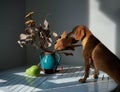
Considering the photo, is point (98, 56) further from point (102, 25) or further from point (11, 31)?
point (11, 31)

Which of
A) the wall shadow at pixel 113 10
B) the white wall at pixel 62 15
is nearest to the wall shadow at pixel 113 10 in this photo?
the wall shadow at pixel 113 10

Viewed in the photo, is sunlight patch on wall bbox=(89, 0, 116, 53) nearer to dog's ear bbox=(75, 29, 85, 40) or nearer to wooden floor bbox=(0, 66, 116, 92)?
wooden floor bbox=(0, 66, 116, 92)

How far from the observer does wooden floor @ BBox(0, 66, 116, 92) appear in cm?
127

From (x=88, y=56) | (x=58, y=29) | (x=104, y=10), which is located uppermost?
(x=104, y=10)

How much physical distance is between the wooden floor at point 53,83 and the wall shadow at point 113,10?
12.3 inches

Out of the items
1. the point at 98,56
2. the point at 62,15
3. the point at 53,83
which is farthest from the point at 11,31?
the point at 98,56

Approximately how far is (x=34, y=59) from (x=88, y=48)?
2.11ft

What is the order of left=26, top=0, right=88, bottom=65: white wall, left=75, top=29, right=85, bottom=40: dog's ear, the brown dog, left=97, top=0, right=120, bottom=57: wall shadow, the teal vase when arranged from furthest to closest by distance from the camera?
left=26, top=0, right=88, bottom=65: white wall
left=97, top=0, right=120, bottom=57: wall shadow
the teal vase
left=75, top=29, right=85, bottom=40: dog's ear
the brown dog

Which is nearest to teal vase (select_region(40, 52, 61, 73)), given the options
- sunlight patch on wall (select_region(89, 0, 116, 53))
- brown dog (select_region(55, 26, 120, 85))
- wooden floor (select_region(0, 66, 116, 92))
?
wooden floor (select_region(0, 66, 116, 92))

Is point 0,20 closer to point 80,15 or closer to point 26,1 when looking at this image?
point 26,1

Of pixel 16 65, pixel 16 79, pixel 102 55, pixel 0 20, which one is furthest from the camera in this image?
pixel 16 65

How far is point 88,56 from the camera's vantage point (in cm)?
136

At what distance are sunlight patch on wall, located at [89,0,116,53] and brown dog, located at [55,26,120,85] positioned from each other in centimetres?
34

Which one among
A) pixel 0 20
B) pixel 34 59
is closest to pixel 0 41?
pixel 0 20
